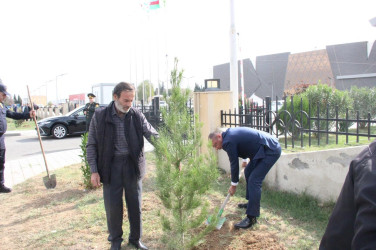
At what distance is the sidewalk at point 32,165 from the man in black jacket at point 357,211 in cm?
594

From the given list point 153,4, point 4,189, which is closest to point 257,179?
point 4,189

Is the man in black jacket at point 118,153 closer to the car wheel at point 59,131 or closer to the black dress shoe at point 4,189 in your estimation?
the black dress shoe at point 4,189

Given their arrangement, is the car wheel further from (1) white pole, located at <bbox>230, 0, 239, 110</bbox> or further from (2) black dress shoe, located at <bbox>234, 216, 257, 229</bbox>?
(2) black dress shoe, located at <bbox>234, 216, 257, 229</bbox>

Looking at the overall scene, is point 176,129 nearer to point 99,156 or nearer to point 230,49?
point 99,156

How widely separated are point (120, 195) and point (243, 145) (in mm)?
1586

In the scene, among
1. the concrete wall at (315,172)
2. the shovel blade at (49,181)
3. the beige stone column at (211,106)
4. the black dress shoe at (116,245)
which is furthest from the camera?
the beige stone column at (211,106)

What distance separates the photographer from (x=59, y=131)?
13711 millimetres

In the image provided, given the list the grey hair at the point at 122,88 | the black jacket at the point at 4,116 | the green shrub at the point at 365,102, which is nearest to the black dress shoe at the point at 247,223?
the grey hair at the point at 122,88

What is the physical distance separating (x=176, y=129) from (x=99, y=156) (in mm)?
903

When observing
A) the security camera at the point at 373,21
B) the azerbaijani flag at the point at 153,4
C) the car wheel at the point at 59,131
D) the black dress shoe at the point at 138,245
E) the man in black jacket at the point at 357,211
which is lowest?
the black dress shoe at the point at 138,245

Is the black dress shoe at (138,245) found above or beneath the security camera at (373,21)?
beneath

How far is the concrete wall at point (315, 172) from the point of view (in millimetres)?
3789

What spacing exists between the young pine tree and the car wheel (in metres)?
12.2

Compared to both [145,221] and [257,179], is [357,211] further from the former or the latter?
[145,221]
